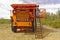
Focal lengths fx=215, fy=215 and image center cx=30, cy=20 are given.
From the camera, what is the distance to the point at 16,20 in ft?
58.9

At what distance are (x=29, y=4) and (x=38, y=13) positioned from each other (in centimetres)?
118

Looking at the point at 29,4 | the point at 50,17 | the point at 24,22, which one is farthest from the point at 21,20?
the point at 50,17

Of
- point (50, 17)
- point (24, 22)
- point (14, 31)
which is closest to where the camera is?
point (24, 22)

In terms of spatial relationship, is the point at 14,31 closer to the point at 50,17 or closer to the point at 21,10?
the point at 21,10

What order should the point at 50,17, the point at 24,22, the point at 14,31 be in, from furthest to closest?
the point at 50,17
the point at 14,31
the point at 24,22

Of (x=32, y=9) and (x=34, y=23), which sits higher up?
(x=32, y=9)

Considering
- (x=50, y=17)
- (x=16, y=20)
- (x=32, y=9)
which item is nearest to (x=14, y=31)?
(x=16, y=20)

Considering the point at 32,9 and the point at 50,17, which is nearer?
the point at 32,9

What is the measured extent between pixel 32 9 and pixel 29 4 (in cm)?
52

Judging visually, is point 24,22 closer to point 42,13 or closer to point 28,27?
point 28,27

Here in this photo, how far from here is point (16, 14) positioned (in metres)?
17.9

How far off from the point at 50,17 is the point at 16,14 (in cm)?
2065

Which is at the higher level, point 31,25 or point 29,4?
point 29,4

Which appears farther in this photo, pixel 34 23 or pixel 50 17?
pixel 50 17
